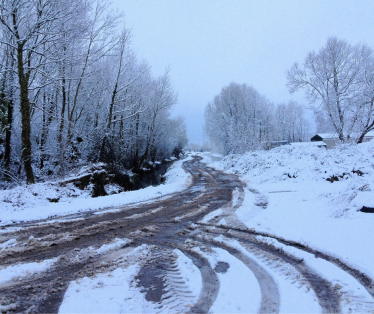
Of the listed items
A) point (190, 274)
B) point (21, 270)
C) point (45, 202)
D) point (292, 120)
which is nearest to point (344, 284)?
point (190, 274)

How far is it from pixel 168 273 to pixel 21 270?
2.10 metres

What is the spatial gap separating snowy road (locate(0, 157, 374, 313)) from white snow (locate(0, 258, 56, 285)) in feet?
0.04

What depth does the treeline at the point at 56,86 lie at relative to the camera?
924cm

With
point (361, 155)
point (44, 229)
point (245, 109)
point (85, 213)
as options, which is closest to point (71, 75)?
point (85, 213)

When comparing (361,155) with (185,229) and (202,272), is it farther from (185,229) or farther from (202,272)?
(202,272)

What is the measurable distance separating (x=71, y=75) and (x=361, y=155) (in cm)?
1809

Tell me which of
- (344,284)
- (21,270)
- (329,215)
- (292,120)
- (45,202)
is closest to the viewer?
(344,284)

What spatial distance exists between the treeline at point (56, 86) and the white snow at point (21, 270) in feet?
23.6

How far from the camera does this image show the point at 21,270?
131 inches

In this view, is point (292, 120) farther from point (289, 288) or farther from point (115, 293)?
point (115, 293)

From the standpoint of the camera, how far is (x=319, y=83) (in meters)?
21.9

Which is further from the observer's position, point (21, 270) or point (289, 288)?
point (21, 270)

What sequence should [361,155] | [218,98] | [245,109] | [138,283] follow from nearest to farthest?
[138,283] → [361,155] → [245,109] → [218,98]

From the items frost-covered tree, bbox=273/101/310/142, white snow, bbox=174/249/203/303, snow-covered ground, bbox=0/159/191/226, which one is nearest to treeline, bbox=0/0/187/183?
snow-covered ground, bbox=0/159/191/226
